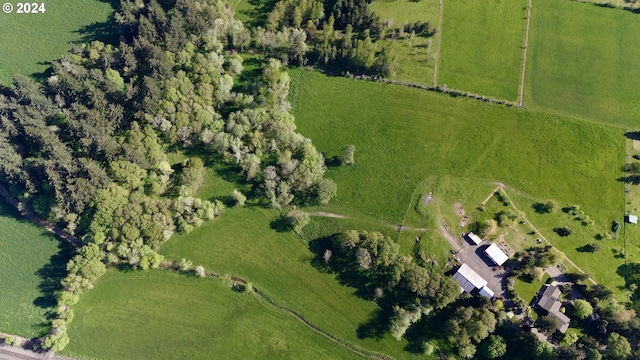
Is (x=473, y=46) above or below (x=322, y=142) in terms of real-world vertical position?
above

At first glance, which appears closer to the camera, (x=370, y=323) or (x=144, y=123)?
(x=370, y=323)

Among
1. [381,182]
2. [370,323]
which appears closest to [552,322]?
[370,323]

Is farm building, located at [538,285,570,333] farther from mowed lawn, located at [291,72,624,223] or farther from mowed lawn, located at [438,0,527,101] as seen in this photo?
mowed lawn, located at [438,0,527,101]

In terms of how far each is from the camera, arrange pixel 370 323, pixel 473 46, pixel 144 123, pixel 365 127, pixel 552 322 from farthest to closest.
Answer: pixel 473 46 < pixel 365 127 < pixel 144 123 < pixel 370 323 < pixel 552 322

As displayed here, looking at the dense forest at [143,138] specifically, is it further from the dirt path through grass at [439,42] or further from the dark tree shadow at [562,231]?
the dark tree shadow at [562,231]

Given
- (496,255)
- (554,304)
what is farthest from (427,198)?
(554,304)

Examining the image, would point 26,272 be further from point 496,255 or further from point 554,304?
point 554,304

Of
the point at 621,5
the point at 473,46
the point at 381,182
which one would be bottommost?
the point at 381,182

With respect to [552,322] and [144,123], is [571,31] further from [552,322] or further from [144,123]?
[144,123]
